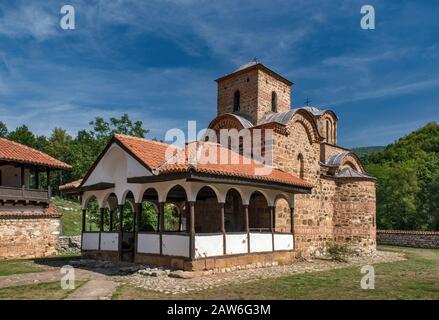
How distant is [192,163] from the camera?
10.2 metres

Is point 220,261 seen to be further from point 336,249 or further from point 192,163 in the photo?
point 336,249

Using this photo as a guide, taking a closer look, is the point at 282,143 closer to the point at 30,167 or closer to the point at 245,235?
the point at 245,235

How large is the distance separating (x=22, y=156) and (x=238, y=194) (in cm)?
1120

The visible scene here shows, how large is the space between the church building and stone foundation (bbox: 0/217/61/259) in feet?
8.96

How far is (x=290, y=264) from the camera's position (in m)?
13.8

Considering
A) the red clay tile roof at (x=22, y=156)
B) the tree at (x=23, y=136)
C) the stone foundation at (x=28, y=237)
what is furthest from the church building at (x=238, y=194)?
the tree at (x=23, y=136)

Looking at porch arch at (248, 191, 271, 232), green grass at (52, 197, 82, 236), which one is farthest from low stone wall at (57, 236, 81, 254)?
porch arch at (248, 191, 271, 232)

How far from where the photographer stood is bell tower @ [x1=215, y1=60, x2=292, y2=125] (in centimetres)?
1859

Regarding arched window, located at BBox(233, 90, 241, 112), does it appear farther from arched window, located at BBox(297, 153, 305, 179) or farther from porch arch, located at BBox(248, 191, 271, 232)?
porch arch, located at BBox(248, 191, 271, 232)

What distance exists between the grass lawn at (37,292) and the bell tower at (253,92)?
12.1 metres

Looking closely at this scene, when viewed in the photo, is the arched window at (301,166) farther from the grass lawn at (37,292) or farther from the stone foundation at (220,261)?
the grass lawn at (37,292)

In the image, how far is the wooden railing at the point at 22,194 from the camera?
18.1 m
